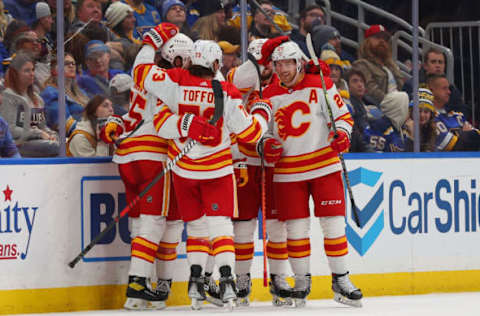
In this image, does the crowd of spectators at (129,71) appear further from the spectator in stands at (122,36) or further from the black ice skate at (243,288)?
the black ice skate at (243,288)

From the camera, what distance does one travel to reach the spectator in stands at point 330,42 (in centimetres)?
651

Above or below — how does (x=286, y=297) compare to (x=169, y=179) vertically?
below

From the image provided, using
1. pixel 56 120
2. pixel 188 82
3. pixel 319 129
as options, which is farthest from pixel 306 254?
pixel 56 120

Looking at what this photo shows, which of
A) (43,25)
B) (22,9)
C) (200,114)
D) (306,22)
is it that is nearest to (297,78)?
(200,114)

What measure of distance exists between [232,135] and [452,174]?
5.50ft

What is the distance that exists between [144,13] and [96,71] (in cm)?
49

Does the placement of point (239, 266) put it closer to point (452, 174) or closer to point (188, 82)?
point (188, 82)

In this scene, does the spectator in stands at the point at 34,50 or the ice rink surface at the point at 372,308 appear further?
the spectator in stands at the point at 34,50

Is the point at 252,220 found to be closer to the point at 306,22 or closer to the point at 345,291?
the point at 345,291

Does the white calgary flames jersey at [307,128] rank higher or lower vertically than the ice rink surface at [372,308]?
higher

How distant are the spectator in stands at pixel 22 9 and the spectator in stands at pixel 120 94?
1.94ft

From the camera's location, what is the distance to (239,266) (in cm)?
576

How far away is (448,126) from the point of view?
6.75 m

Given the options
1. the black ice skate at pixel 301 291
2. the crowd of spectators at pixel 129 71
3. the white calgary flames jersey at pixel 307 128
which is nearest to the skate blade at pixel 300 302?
the black ice skate at pixel 301 291
